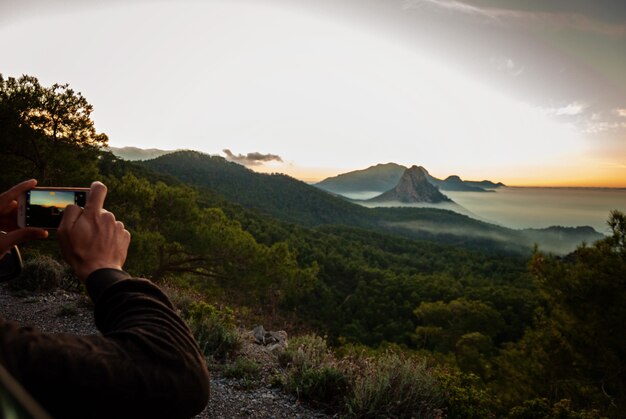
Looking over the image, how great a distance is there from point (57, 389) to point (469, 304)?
40705 mm

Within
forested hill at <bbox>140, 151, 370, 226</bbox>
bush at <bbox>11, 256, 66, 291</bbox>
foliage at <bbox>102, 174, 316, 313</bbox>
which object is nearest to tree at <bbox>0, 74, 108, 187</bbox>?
foliage at <bbox>102, 174, 316, 313</bbox>

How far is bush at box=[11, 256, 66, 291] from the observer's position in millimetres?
7604

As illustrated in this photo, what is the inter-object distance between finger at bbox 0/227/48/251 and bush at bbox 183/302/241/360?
14.9 feet

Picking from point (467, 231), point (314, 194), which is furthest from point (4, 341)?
point (467, 231)

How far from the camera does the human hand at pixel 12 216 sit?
0.95m

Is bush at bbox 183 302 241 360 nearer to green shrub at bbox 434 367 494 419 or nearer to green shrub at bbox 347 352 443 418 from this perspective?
green shrub at bbox 347 352 443 418

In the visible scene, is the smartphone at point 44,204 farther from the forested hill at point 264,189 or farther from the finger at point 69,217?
the forested hill at point 264,189

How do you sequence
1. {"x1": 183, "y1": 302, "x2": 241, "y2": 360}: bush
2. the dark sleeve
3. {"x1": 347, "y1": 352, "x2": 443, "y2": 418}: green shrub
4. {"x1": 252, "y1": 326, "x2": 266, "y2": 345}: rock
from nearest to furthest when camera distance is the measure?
1. the dark sleeve
2. {"x1": 347, "y1": 352, "x2": 443, "y2": 418}: green shrub
3. {"x1": 183, "y1": 302, "x2": 241, "y2": 360}: bush
4. {"x1": 252, "y1": 326, "x2": 266, "y2": 345}: rock

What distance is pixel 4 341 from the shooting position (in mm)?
543

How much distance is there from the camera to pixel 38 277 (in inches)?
303

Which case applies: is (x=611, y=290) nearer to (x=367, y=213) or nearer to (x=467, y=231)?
(x=367, y=213)

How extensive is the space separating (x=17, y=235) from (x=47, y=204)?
0.23 meters

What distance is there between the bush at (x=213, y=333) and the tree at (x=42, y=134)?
6.21m

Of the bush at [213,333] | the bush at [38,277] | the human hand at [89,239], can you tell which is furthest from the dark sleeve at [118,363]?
the bush at [38,277]
